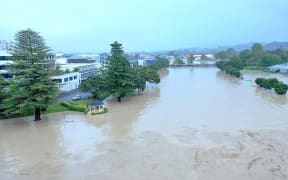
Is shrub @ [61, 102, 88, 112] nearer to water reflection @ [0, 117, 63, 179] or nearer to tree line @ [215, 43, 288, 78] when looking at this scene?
water reflection @ [0, 117, 63, 179]

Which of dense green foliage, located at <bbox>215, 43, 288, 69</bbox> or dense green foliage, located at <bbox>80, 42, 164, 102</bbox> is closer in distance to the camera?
dense green foliage, located at <bbox>80, 42, 164, 102</bbox>

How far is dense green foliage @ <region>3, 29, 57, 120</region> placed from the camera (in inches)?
592

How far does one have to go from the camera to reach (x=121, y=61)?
71.9ft

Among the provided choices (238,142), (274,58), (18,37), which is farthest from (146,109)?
(274,58)

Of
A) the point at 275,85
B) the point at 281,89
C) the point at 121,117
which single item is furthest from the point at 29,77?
the point at 275,85

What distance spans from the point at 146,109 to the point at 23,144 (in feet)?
30.7

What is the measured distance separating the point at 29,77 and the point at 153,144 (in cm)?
891

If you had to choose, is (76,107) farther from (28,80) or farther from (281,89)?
(281,89)

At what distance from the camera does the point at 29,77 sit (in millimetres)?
15398

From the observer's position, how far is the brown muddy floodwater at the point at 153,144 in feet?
29.6

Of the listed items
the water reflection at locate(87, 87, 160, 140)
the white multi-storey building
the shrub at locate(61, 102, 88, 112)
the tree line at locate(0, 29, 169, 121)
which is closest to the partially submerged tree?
the water reflection at locate(87, 87, 160, 140)

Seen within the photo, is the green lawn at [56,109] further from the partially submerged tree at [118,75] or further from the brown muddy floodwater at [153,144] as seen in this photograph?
the partially submerged tree at [118,75]

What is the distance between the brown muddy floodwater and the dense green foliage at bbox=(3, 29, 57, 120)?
4.49ft

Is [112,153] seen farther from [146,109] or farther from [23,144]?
[146,109]
